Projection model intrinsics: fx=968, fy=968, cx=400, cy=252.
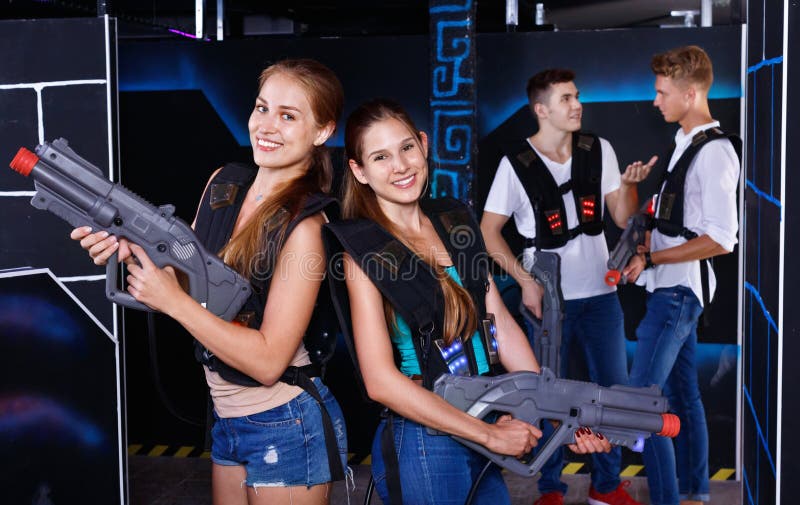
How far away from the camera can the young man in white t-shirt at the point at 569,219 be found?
4266mm

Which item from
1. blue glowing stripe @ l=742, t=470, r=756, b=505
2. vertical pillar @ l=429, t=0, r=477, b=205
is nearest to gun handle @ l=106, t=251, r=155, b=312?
blue glowing stripe @ l=742, t=470, r=756, b=505

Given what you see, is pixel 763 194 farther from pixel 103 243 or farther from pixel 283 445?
pixel 103 243

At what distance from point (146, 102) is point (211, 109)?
0.33 metres

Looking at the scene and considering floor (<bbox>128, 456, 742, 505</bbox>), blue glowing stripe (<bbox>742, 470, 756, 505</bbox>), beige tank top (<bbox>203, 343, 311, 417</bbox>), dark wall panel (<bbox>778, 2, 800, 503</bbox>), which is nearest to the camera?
dark wall panel (<bbox>778, 2, 800, 503</bbox>)

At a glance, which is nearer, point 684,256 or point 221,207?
point 221,207

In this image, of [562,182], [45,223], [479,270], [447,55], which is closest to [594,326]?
[562,182]

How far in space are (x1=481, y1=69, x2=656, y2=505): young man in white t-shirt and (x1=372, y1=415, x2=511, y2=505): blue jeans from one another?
2060 mm

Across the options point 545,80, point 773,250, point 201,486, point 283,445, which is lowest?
point 201,486

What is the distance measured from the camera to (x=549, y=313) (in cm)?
405

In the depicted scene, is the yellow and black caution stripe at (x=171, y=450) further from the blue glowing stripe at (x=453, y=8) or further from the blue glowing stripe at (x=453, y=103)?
the blue glowing stripe at (x=453, y=8)

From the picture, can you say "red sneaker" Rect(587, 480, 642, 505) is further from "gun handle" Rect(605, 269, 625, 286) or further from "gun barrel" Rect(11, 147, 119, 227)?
"gun barrel" Rect(11, 147, 119, 227)

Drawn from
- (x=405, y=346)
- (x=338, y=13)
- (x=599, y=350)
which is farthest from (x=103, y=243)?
(x=338, y=13)

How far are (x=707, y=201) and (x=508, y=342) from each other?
1.87 metres

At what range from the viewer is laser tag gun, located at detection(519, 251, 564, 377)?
13.3 ft
